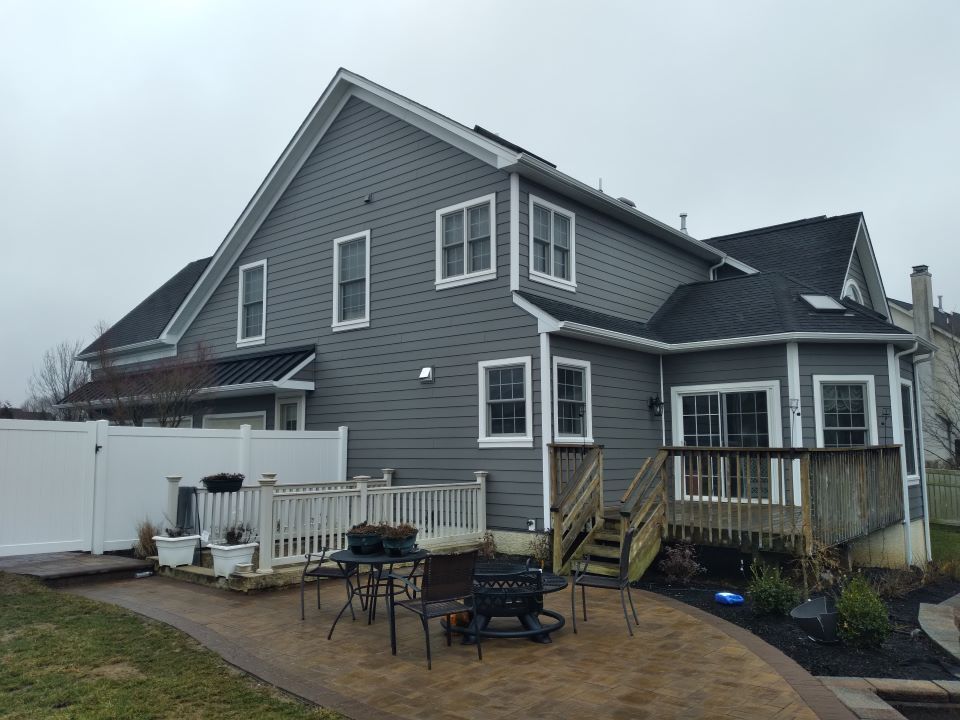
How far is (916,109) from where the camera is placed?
17594 mm

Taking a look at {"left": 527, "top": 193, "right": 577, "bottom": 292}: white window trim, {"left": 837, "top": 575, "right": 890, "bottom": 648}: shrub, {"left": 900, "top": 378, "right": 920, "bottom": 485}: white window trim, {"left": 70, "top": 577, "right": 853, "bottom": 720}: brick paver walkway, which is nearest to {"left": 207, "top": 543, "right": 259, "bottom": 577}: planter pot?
{"left": 70, "top": 577, "right": 853, "bottom": 720}: brick paver walkway

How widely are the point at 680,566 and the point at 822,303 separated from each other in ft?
20.6

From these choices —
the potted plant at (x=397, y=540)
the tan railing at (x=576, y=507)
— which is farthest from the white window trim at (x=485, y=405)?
the potted plant at (x=397, y=540)

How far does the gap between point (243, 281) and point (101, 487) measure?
718 centimetres

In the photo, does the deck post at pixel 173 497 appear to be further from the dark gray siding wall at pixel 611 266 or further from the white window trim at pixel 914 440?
the white window trim at pixel 914 440

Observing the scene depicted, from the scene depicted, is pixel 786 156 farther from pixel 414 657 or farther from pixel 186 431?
pixel 414 657

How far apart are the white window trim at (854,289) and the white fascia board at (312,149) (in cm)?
904

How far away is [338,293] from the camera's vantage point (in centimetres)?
1403

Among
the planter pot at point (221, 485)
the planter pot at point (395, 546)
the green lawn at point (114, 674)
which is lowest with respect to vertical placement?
the green lawn at point (114, 674)

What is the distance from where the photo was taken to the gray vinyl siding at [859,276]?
53.9 feet

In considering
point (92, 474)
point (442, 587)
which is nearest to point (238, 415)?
point (92, 474)

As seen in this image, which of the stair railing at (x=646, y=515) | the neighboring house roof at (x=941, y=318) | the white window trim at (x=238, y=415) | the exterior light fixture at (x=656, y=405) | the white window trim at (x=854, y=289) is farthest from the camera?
the neighboring house roof at (x=941, y=318)

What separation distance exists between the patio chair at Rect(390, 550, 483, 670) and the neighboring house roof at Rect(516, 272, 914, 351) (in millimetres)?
5122

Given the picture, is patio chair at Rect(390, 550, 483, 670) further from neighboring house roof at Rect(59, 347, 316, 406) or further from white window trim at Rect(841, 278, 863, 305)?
white window trim at Rect(841, 278, 863, 305)
